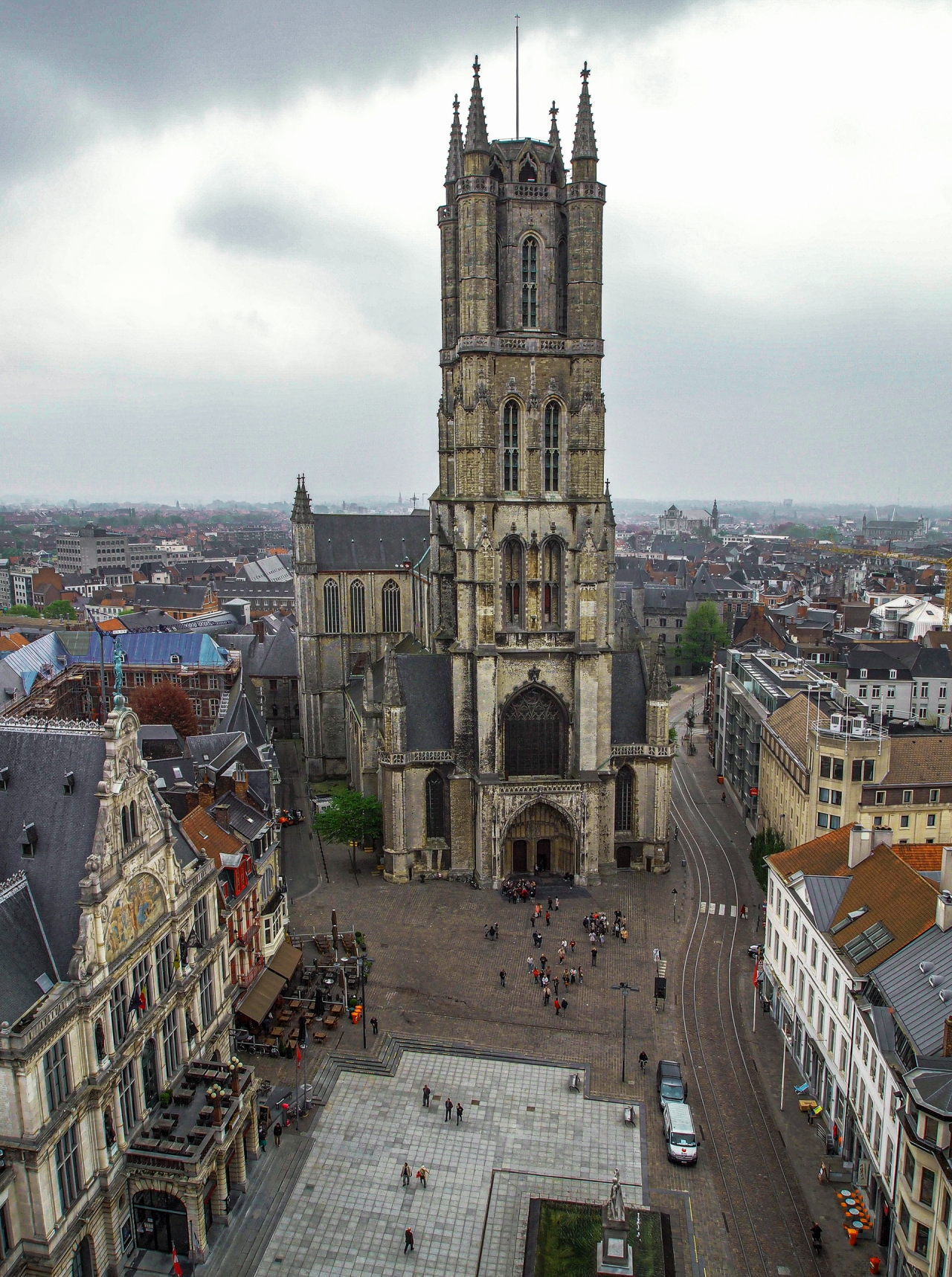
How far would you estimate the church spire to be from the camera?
2859 inches

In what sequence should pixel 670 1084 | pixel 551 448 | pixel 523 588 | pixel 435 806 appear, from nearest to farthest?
pixel 670 1084 < pixel 551 448 < pixel 523 588 < pixel 435 806

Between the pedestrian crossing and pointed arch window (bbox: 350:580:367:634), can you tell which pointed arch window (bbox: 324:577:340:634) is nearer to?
pointed arch window (bbox: 350:580:367:634)

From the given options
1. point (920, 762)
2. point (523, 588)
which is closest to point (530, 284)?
point (523, 588)

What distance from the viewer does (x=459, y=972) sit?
6091 centimetres

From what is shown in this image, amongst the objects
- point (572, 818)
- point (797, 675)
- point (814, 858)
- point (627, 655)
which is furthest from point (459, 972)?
point (797, 675)

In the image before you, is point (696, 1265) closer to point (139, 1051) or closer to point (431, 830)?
point (139, 1051)

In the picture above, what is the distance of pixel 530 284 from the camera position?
237ft

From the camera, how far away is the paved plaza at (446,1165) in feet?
127

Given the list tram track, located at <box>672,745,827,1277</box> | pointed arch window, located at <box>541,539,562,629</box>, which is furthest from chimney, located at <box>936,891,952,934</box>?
pointed arch window, located at <box>541,539,562,629</box>

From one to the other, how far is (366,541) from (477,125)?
1816 inches

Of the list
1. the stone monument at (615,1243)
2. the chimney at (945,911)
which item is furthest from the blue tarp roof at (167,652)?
the chimney at (945,911)

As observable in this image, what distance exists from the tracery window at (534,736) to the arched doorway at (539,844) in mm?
3139

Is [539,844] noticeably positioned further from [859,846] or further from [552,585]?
[859,846]

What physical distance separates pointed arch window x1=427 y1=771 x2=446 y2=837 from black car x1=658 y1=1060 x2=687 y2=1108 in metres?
29.0
